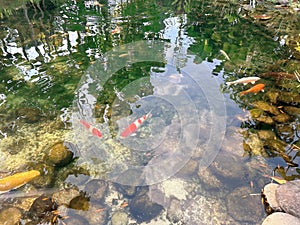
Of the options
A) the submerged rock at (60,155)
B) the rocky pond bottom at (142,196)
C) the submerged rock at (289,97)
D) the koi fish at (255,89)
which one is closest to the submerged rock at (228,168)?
the rocky pond bottom at (142,196)

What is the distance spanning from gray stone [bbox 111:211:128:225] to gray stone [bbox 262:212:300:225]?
67.3 inches

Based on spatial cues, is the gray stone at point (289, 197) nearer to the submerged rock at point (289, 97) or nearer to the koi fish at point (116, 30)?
the submerged rock at point (289, 97)

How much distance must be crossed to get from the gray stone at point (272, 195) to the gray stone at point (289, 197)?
0.06 meters

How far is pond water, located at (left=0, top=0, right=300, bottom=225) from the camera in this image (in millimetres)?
3346

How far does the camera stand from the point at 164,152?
13.4ft

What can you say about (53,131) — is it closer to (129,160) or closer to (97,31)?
(129,160)

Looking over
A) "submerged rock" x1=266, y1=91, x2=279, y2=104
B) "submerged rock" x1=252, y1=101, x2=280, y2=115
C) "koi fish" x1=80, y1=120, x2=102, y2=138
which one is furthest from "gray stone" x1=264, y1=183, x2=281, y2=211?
"koi fish" x1=80, y1=120, x2=102, y2=138

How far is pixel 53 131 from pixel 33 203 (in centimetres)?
150

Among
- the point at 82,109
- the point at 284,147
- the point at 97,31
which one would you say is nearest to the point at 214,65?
the point at 284,147

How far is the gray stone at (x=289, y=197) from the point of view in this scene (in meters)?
2.78

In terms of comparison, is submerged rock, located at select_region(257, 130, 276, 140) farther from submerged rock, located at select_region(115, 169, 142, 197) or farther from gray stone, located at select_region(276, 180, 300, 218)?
submerged rock, located at select_region(115, 169, 142, 197)

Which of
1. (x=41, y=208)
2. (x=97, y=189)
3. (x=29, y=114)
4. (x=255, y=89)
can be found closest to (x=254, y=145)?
(x=255, y=89)

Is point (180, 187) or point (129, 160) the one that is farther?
point (129, 160)

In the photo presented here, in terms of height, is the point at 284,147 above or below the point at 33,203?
above
